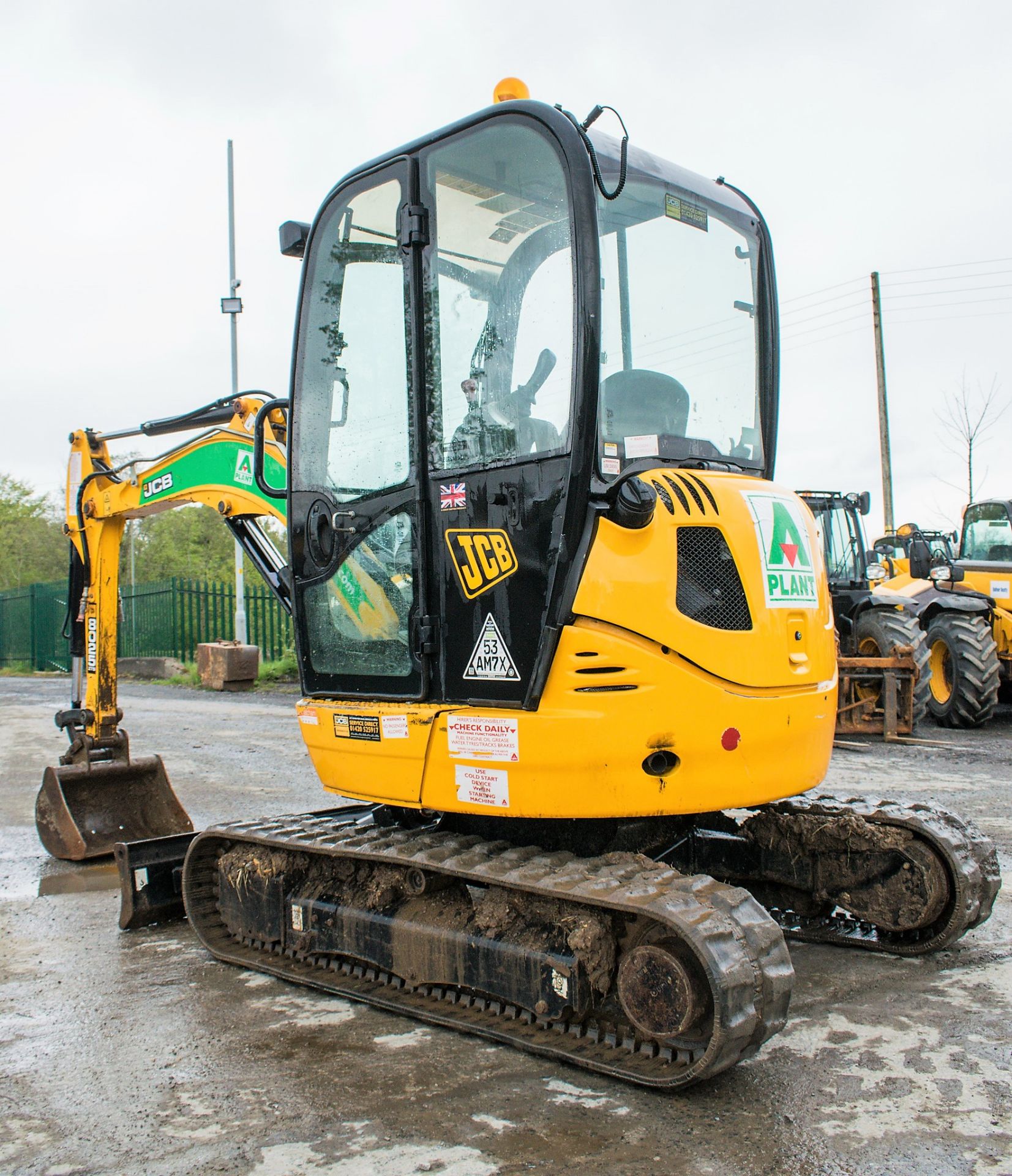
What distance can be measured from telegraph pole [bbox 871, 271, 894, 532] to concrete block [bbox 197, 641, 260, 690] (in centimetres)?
1334

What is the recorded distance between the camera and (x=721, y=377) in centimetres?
439

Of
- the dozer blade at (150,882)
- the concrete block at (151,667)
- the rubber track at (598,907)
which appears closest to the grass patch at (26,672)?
the concrete block at (151,667)

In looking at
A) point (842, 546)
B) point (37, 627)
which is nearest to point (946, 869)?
point (842, 546)

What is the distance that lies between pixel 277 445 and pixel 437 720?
2141 millimetres

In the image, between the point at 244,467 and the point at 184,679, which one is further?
the point at 184,679

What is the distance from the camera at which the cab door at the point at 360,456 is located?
4312 millimetres

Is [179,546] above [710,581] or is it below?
above

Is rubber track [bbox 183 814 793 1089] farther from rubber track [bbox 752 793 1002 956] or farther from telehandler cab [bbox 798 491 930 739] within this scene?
telehandler cab [bbox 798 491 930 739]

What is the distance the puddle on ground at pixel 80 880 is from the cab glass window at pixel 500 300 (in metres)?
3.57

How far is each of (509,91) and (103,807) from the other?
499 centimetres

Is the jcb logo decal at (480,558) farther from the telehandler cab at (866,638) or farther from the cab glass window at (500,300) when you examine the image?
the telehandler cab at (866,638)

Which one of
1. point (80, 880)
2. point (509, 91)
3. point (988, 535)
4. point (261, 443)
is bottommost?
point (80, 880)

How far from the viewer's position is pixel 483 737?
396 centimetres

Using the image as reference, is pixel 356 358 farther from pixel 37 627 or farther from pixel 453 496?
pixel 37 627
